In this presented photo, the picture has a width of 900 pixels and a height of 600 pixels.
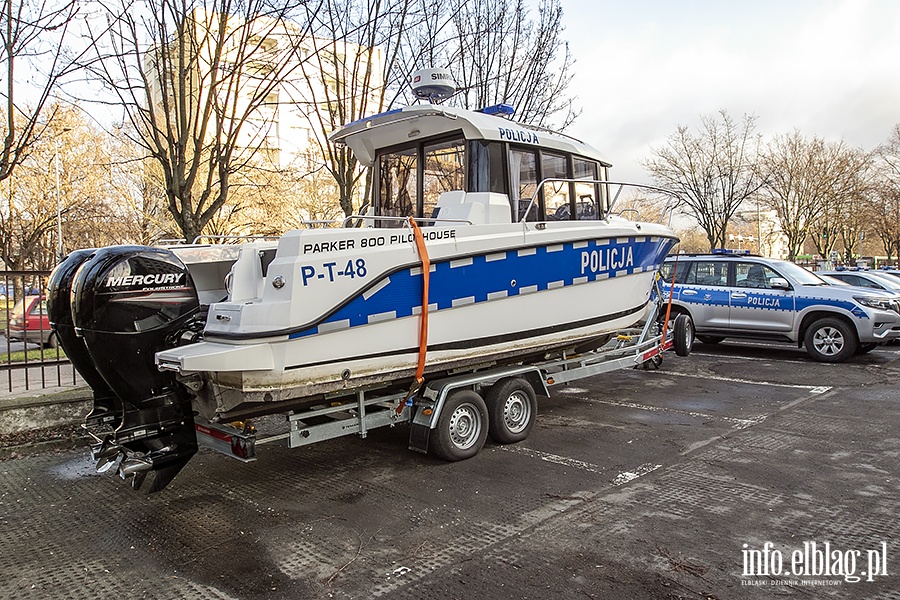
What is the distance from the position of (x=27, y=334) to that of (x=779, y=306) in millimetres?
11324

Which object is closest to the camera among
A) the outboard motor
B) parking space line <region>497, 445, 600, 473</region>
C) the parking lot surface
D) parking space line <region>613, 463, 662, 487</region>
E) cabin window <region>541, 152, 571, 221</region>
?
the parking lot surface

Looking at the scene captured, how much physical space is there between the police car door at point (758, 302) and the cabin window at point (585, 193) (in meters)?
5.69

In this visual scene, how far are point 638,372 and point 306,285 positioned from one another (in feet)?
24.3

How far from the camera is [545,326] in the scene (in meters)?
6.39

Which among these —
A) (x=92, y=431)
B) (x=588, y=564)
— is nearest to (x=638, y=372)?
(x=588, y=564)

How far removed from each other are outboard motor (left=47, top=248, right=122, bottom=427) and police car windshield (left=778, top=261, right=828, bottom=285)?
10.8 meters

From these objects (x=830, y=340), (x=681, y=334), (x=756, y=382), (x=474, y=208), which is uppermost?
(x=474, y=208)

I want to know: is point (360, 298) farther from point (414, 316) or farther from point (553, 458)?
point (553, 458)

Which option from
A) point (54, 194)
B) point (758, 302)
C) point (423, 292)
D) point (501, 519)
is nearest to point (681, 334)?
point (758, 302)

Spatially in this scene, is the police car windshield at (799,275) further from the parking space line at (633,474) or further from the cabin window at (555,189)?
the parking space line at (633,474)

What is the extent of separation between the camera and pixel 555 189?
6910 mm

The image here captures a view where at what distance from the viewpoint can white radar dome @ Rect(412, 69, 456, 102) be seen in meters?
7.03

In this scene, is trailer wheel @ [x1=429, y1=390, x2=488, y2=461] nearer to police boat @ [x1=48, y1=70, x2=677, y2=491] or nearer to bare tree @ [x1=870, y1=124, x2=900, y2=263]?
police boat @ [x1=48, y1=70, x2=677, y2=491]

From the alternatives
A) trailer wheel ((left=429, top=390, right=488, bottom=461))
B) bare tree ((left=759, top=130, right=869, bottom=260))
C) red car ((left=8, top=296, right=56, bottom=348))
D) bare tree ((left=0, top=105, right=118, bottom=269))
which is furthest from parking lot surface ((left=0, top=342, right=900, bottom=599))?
bare tree ((left=759, top=130, right=869, bottom=260))
